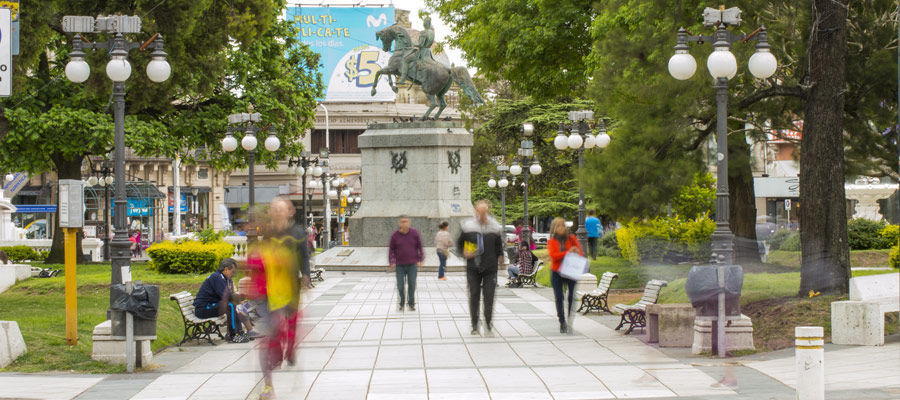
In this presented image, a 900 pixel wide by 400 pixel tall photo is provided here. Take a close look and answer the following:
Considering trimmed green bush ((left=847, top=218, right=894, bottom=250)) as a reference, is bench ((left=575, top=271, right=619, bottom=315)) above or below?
below

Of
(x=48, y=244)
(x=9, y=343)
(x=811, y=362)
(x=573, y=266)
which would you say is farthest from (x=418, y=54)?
(x=811, y=362)

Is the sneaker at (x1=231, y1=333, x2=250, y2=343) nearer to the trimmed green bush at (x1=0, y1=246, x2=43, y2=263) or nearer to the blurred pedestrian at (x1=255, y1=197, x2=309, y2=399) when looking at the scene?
the blurred pedestrian at (x1=255, y1=197, x2=309, y2=399)

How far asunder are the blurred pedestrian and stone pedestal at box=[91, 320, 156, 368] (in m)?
2.81

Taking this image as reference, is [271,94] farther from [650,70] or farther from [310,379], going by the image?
[310,379]

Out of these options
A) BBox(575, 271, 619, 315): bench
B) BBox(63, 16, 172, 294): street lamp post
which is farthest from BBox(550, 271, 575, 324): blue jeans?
BBox(63, 16, 172, 294): street lamp post

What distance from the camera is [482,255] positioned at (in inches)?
573

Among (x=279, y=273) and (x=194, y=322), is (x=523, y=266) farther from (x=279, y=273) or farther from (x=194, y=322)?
(x=279, y=273)

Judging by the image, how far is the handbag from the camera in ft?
47.9

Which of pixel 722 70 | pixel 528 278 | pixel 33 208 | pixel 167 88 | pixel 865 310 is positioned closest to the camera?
pixel 722 70

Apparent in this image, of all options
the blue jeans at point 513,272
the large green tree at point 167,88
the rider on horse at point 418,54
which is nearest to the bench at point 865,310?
the blue jeans at point 513,272

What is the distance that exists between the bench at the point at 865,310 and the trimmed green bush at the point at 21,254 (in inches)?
1119

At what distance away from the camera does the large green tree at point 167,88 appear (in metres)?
21.1

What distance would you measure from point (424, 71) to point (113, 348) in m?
21.8

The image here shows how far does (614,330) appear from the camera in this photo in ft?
51.2
